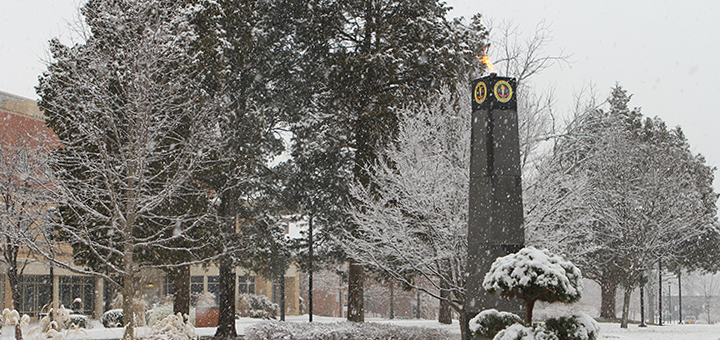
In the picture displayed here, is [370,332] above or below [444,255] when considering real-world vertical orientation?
below

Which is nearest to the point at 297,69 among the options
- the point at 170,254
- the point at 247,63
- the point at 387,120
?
the point at 247,63

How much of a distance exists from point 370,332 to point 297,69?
10407 millimetres

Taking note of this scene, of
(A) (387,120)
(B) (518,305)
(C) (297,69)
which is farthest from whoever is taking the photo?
(C) (297,69)

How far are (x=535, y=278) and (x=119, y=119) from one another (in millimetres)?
10166

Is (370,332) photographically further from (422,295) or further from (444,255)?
(422,295)

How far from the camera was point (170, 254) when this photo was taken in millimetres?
17000

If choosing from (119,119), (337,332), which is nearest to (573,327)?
(337,332)

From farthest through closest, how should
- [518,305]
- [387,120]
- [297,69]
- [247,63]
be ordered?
[297,69], [247,63], [387,120], [518,305]

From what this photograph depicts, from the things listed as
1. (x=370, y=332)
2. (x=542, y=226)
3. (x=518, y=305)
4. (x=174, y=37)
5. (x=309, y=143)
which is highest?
(x=174, y=37)

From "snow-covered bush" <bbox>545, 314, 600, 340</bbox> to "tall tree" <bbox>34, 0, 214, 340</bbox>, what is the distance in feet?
25.2

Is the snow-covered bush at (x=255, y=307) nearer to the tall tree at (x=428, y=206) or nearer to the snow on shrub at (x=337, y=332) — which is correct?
the snow on shrub at (x=337, y=332)

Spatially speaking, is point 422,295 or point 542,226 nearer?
point 542,226

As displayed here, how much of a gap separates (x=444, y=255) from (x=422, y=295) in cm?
3321

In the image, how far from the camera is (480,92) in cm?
1027
